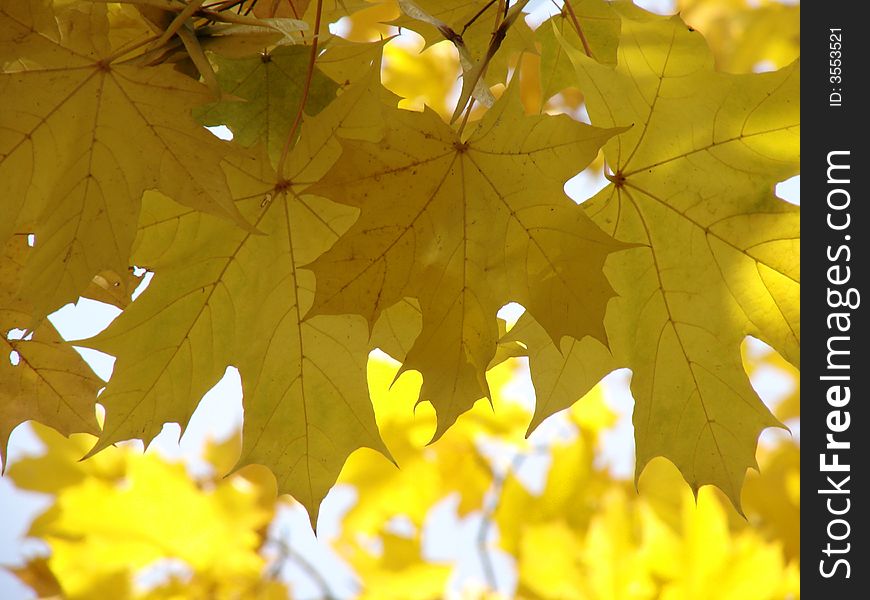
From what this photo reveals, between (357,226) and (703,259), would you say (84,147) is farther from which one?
(703,259)

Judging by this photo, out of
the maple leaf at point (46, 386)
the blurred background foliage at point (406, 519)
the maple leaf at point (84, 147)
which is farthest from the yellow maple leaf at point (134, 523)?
the maple leaf at point (84, 147)

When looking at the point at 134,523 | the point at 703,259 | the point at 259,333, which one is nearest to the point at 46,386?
the point at 259,333

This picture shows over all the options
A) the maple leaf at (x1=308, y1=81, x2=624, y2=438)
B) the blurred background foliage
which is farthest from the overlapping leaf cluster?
the blurred background foliage

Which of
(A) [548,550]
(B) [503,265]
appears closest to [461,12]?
(B) [503,265]

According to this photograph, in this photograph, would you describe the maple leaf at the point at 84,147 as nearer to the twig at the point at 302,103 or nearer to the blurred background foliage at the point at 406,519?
the twig at the point at 302,103

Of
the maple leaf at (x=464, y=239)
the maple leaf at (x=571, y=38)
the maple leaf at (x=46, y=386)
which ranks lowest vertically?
the maple leaf at (x=46, y=386)
